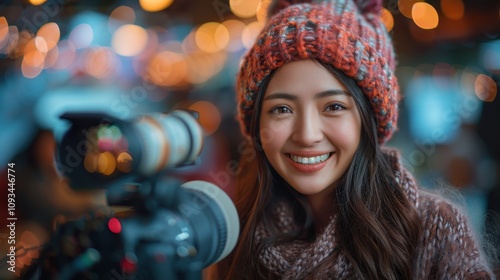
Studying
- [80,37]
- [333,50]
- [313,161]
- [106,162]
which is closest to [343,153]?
[313,161]

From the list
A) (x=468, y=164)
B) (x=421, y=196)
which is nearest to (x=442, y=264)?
(x=421, y=196)

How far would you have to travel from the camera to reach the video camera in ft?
2.98

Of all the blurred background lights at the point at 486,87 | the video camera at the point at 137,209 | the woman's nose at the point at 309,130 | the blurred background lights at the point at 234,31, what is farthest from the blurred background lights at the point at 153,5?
the blurred background lights at the point at 486,87

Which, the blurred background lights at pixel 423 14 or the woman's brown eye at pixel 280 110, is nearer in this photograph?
the woman's brown eye at pixel 280 110

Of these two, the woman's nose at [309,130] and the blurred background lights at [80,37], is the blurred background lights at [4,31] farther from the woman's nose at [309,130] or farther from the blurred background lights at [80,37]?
the woman's nose at [309,130]

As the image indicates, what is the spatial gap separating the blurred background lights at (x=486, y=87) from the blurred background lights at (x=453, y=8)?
0.13 meters

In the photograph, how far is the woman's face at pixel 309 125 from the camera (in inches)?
34.2

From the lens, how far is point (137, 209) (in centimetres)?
92

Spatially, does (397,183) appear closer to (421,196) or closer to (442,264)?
(421,196)

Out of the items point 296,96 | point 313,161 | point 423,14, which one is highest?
point 423,14

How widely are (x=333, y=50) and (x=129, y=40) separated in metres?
0.44

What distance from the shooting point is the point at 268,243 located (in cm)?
97

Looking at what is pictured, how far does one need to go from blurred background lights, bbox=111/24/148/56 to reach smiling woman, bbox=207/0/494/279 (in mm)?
224

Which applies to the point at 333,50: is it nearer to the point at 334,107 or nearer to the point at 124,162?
the point at 334,107
